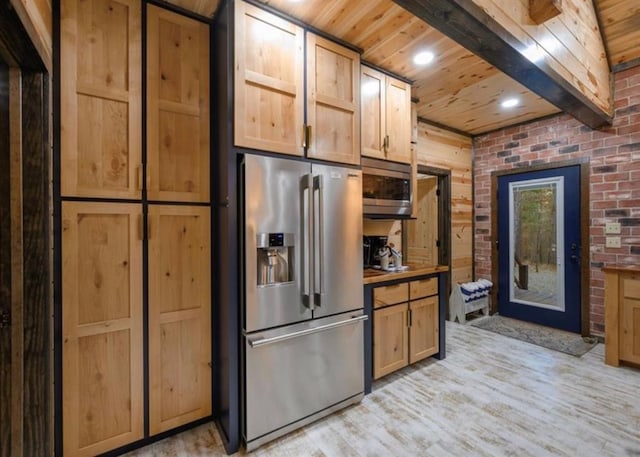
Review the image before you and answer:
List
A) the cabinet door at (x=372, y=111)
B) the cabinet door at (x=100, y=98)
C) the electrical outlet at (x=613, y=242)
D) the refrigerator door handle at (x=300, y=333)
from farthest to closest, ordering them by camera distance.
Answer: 1. the electrical outlet at (x=613, y=242)
2. the cabinet door at (x=372, y=111)
3. the refrigerator door handle at (x=300, y=333)
4. the cabinet door at (x=100, y=98)

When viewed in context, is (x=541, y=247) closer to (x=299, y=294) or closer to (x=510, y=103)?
(x=510, y=103)

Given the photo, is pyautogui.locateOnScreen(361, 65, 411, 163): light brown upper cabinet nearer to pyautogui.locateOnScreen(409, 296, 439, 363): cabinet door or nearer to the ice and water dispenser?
the ice and water dispenser

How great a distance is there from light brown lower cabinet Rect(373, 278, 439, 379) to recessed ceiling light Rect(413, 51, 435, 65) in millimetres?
1894

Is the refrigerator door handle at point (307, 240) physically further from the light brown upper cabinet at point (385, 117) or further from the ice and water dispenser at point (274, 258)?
the light brown upper cabinet at point (385, 117)

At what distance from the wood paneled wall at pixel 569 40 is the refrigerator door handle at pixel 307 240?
1.32 metres

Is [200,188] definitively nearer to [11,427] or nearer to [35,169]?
[35,169]

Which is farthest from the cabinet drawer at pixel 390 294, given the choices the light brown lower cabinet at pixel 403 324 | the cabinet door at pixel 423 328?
the cabinet door at pixel 423 328

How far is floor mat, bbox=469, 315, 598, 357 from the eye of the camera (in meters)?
3.26

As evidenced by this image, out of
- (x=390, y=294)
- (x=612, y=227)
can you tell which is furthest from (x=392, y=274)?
(x=612, y=227)

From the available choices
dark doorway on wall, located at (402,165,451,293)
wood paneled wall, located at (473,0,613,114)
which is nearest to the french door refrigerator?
wood paneled wall, located at (473,0,613,114)

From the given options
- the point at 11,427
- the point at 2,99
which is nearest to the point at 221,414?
the point at 11,427

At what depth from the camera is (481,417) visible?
211cm

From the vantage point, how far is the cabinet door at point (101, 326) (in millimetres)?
1650

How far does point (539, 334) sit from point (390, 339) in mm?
2351
